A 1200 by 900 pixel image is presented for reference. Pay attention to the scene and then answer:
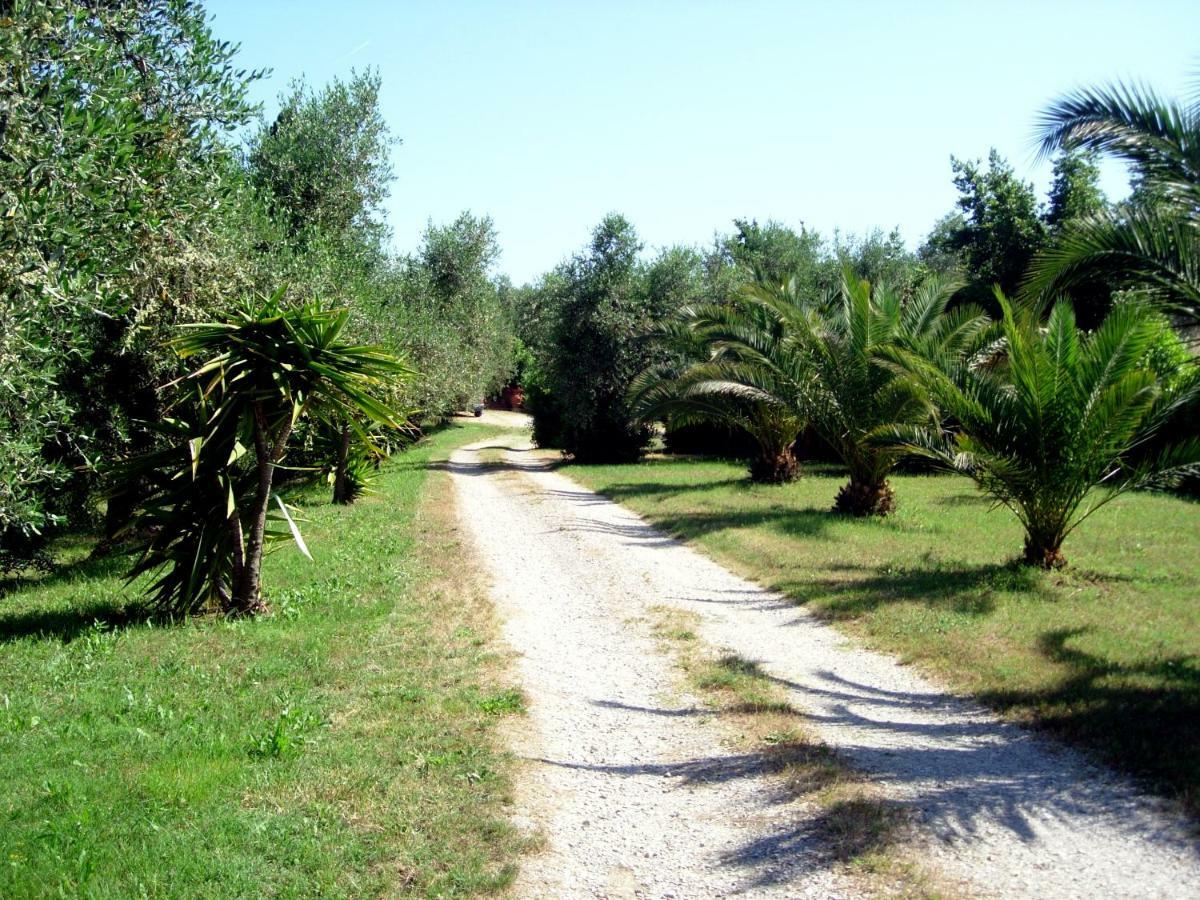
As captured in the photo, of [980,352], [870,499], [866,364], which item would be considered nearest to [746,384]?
[866,364]

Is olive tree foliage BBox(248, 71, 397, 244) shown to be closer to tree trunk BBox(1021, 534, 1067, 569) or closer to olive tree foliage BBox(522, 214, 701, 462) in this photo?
olive tree foliage BBox(522, 214, 701, 462)

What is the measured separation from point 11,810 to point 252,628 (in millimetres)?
3540

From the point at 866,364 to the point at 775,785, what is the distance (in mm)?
9664

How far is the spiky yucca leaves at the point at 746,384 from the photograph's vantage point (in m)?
15.3

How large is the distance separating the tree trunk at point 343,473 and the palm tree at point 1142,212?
12.0m

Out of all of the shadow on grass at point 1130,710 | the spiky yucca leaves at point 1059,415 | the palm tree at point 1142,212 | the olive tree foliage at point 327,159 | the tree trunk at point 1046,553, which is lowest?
the shadow on grass at point 1130,710

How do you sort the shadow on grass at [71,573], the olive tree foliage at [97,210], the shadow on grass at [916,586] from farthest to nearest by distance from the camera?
the shadow on grass at [71,573]
the shadow on grass at [916,586]
the olive tree foliage at [97,210]

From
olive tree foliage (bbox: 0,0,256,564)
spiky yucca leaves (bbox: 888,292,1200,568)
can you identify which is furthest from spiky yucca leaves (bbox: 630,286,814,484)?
olive tree foliage (bbox: 0,0,256,564)

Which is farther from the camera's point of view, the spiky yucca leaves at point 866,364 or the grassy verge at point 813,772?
the spiky yucca leaves at point 866,364

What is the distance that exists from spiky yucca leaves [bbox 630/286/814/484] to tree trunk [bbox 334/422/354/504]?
19.1 feet

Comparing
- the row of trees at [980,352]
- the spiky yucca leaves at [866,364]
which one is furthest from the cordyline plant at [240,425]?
the spiky yucca leaves at [866,364]

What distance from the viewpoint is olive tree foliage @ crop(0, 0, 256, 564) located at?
6.74m

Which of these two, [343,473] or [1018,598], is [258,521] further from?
[343,473]

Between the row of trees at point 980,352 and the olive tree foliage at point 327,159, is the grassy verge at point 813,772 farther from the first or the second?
the olive tree foliage at point 327,159
